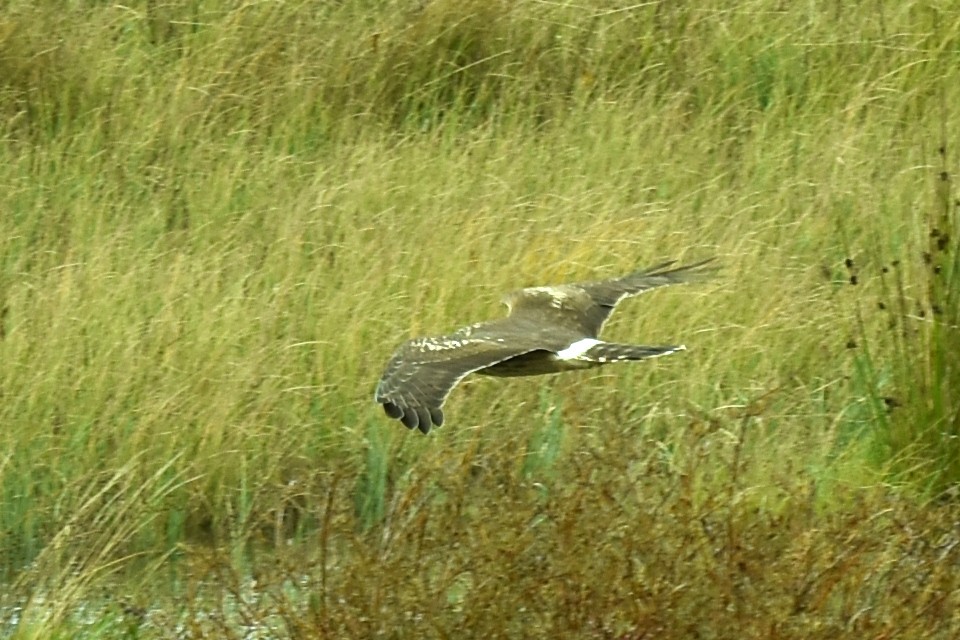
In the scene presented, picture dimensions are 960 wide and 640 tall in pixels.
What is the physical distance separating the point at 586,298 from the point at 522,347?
64 centimetres

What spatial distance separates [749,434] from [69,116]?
3110 millimetres

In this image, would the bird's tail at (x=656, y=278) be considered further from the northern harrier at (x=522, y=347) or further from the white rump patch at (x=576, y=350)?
the white rump patch at (x=576, y=350)

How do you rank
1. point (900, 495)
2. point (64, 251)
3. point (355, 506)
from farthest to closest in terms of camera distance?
point (64, 251) → point (355, 506) → point (900, 495)

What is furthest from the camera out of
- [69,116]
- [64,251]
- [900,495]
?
[69,116]

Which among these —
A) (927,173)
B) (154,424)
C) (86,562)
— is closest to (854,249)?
(927,173)

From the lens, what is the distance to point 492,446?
563 cm

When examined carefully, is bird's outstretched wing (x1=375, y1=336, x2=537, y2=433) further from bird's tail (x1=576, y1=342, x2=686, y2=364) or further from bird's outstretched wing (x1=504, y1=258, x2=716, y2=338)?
bird's outstretched wing (x1=504, y1=258, x2=716, y2=338)

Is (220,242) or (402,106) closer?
(220,242)

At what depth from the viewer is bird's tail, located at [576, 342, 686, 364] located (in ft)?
16.7

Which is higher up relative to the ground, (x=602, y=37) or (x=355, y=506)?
(x=602, y=37)

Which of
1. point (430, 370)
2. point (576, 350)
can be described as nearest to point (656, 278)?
point (576, 350)

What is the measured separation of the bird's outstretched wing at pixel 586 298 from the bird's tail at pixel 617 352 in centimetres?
31

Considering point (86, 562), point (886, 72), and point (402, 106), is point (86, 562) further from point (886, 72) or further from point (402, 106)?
point (886, 72)

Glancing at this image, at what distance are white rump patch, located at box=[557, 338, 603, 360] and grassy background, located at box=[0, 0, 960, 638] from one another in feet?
0.76
